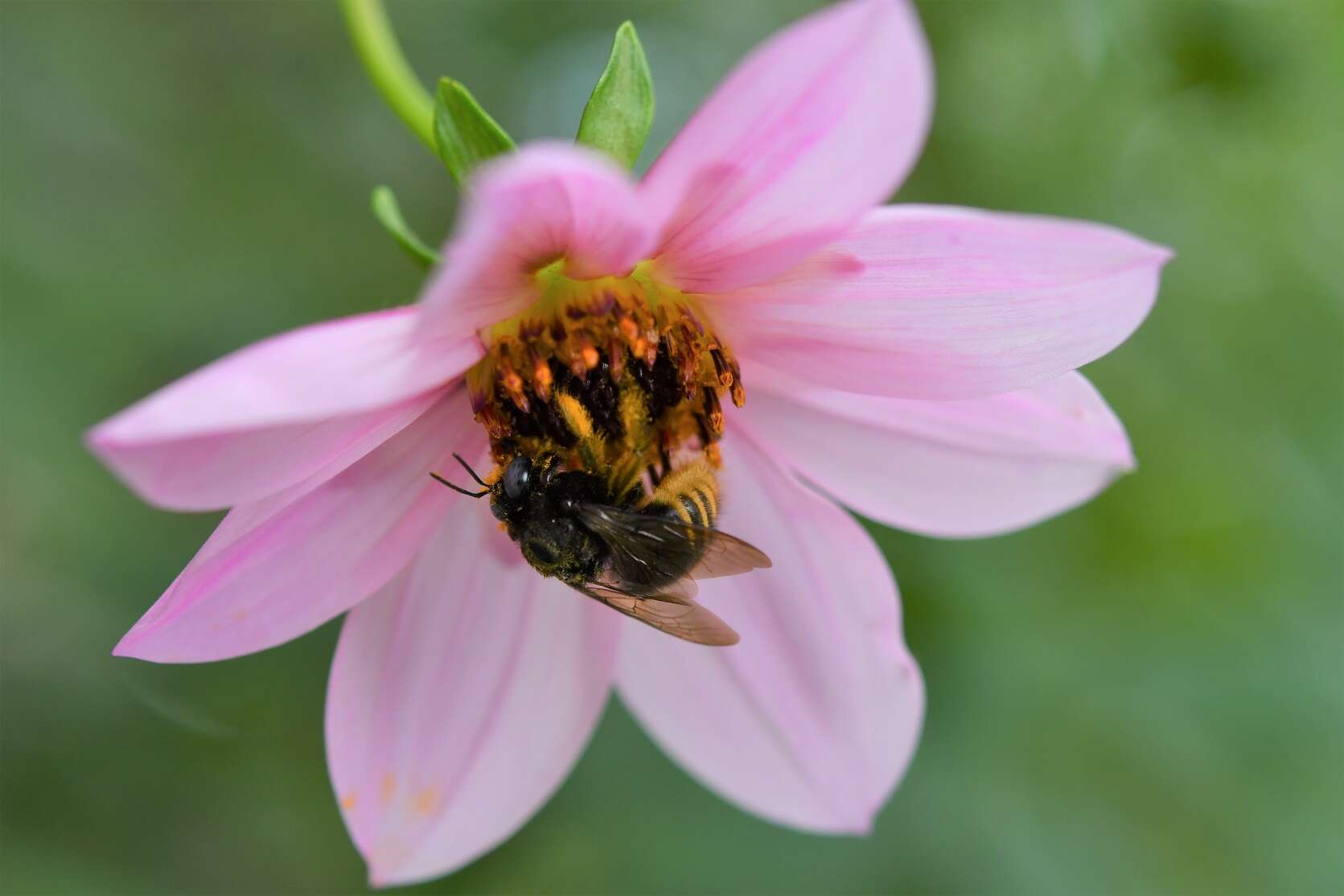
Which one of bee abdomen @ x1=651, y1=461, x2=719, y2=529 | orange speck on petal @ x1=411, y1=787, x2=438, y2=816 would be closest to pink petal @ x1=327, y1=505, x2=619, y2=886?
orange speck on petal @ x1=411, y1=787, x2=438, y2=816

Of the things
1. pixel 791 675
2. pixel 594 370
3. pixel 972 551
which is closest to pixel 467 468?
pixel 594 370

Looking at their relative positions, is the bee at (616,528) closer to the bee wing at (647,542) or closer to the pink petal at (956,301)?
the bee wing at (647,542)

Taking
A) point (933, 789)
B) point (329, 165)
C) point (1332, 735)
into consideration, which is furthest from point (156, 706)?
point (1332, 735)

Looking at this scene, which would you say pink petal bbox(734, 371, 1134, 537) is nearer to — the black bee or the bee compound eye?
the black bee

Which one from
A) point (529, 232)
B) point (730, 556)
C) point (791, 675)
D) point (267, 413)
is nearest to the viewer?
point (267, 413)

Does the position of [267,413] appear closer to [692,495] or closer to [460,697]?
[692,495]

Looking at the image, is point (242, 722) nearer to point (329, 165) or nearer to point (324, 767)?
point (324, 767)
